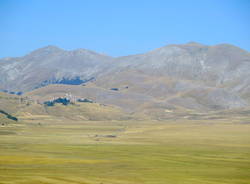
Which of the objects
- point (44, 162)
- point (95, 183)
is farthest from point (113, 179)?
point (44, 162)

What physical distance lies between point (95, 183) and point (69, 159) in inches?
1433

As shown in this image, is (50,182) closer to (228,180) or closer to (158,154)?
(228,180)

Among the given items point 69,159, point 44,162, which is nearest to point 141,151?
point 69,159

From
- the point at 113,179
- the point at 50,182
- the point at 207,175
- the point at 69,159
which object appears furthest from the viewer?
the point at 69,159

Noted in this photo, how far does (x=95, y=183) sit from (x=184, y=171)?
2468 centimetres

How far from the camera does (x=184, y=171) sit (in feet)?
328

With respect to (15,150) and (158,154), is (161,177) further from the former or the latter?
(15,150)

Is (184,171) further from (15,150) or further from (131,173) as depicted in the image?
(15,150)

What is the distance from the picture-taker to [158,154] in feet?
439

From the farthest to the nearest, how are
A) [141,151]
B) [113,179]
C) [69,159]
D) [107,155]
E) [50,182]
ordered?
[141,151]
[107,155]
[69,159]
[113,179]
[50,182]

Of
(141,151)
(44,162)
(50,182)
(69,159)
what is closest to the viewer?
(50,182)

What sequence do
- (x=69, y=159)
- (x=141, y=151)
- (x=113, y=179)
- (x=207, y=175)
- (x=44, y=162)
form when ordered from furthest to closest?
(x=141, y=151), (x=69, y=159), (x=44, y=162), (x=207, y=175), (x=113, y=179)

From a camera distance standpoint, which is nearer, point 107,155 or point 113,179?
point 113,179

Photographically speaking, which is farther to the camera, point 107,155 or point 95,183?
point 107,155
